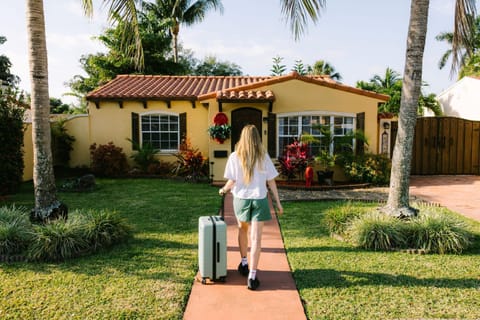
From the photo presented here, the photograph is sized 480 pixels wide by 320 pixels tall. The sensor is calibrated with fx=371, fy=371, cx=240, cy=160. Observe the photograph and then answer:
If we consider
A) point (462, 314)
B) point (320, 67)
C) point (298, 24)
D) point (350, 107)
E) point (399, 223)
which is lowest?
point (462, 314)

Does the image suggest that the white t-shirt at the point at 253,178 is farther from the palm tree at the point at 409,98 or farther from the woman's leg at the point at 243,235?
the palm tree at the point at 409,98

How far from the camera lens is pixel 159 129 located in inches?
581

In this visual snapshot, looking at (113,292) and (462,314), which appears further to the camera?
(113,292)

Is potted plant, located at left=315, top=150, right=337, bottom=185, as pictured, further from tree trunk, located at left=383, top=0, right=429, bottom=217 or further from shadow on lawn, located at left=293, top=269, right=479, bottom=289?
shadow on lawn, located at left=293, top=269, right=479, bottom=289

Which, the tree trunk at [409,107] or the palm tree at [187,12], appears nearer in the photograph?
the tree trunk at [409,107]

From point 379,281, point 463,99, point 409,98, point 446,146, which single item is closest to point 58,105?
point 446,146

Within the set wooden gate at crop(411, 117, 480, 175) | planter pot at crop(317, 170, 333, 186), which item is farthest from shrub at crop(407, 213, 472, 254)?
wooden gate at crop(411, 117, 480, 175)

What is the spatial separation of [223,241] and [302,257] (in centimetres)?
148

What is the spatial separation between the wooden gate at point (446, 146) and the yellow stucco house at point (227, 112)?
3.09 meters

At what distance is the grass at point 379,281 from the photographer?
3756 millimetres

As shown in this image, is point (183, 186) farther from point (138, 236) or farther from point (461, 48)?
point (461, 48)

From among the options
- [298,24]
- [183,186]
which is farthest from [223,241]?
[183,186]

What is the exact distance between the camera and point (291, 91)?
12562 mm

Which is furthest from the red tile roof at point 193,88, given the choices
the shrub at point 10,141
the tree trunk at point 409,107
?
the tree trunk at point 409,107
